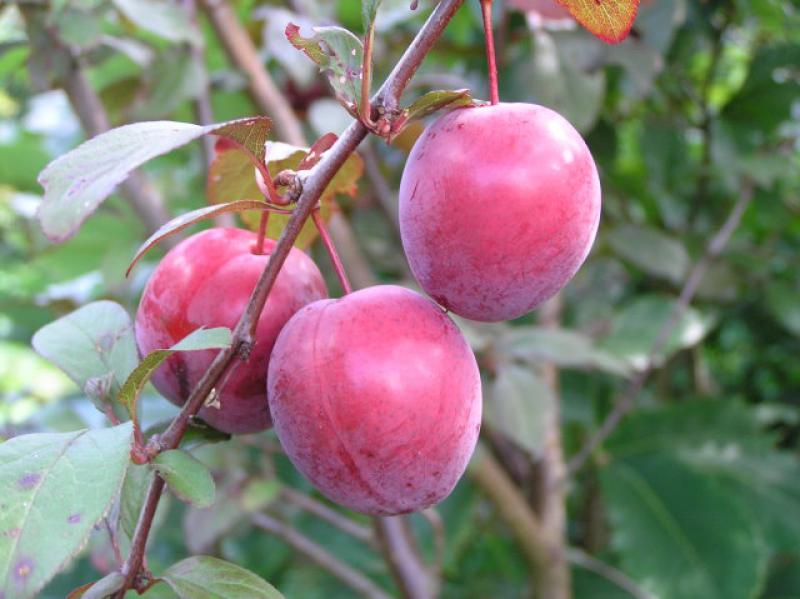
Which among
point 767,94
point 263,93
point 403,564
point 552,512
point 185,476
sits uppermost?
point 185,476

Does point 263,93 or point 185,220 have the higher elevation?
point 185,220

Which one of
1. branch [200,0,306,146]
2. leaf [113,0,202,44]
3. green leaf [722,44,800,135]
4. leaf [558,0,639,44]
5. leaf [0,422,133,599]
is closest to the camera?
leaf [0,422,133,599]

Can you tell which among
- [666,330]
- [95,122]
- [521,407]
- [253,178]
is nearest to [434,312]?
[253,178]

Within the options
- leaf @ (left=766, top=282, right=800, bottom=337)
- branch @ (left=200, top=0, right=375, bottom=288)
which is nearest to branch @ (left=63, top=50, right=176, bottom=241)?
branch @ (left=200, top=0, right=375, bottom=288)

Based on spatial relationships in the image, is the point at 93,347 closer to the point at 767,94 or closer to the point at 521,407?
the point at 521,407

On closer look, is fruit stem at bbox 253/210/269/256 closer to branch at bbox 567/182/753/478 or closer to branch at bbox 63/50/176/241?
branch at bbox 63/50/176/241

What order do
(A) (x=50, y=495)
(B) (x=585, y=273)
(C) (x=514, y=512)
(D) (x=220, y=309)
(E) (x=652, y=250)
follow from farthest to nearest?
(B) (x=585, y=273), (E) (x=652, y=250), (C) (x=514, y=512), (D) (x=220, y=309), (A) (x=50, y=495)
